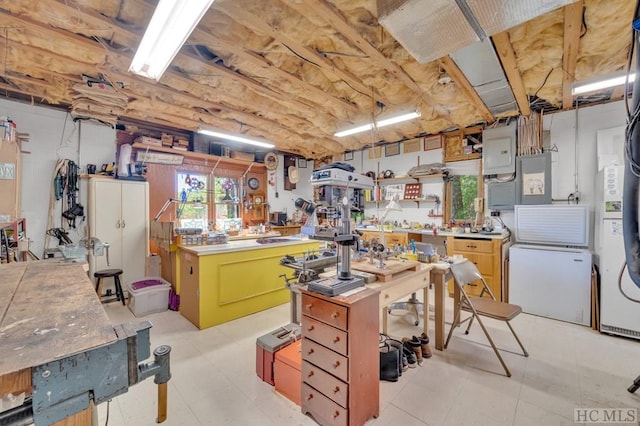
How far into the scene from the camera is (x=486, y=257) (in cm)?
402

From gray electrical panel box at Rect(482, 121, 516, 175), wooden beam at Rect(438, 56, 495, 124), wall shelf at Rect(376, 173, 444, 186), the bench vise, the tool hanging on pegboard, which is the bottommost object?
the bench vise

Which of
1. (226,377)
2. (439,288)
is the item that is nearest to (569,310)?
(439,288)

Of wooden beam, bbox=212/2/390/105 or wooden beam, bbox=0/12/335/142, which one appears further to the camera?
wooden beam, bbox=0/12/335/142

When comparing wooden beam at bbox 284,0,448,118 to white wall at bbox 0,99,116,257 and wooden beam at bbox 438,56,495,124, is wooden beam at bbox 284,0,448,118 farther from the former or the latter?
white wall at bbox 0,99,116,257

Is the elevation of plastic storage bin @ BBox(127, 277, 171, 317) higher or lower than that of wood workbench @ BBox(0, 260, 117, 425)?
lower

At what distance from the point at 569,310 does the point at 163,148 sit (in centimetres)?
665

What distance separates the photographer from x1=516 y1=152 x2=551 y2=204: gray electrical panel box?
3943mm

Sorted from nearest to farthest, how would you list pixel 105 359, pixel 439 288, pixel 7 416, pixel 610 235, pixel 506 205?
pixel 7 416 < pixel 105 359 < pixel 439 288 < pixel 610 235 < pixel 506 205

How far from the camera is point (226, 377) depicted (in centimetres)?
225

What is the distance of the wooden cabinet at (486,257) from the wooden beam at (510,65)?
197 centimetres

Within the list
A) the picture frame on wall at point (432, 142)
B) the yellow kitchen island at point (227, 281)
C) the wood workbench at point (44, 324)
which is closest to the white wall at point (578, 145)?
the picture frame on wall at point (432, 142)

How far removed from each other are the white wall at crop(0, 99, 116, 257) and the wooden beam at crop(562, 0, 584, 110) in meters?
6.12

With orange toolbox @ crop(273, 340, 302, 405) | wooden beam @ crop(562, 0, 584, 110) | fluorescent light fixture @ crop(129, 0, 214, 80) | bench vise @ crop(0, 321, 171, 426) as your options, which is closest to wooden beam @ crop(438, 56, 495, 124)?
wooden beam @ crop(562, 0, 584, 110)

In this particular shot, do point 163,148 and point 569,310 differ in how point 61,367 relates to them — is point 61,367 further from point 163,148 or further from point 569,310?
point 163,148
